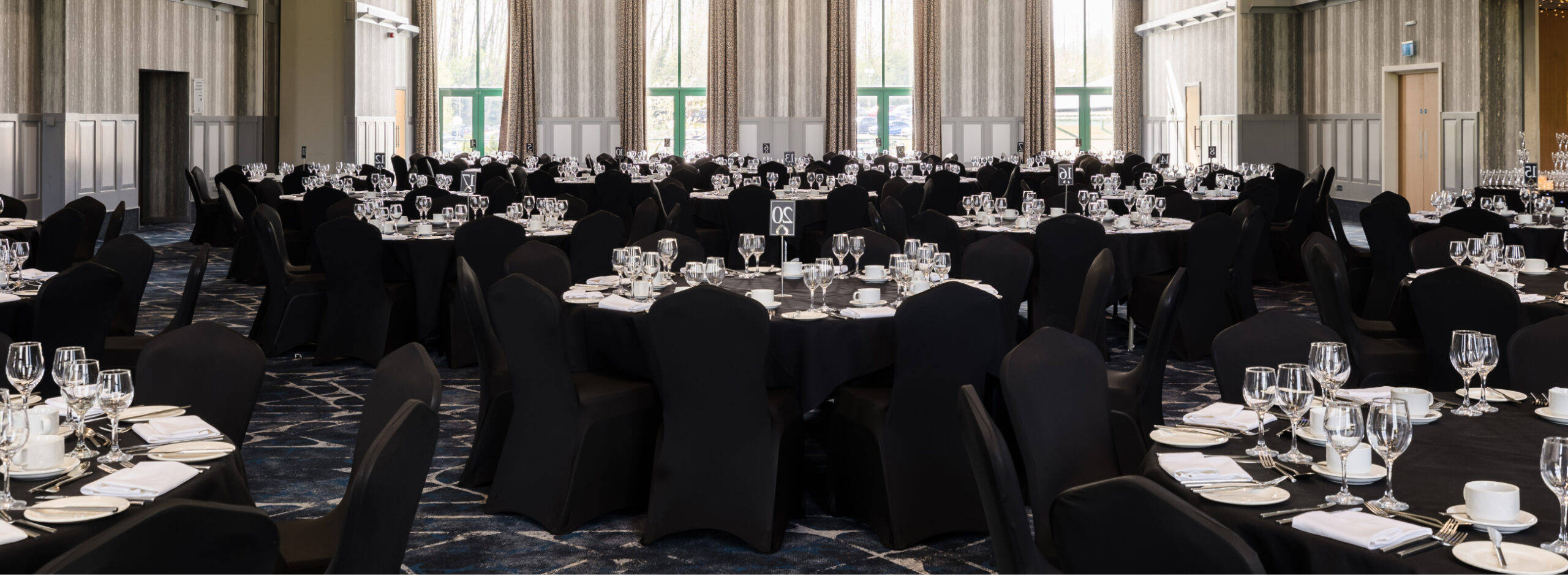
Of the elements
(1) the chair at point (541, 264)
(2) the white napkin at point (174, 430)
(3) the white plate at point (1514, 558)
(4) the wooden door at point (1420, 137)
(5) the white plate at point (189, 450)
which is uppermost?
(4) the wooden door at point (1420, 137)

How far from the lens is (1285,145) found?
793 inches

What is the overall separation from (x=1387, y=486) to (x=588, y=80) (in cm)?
2321

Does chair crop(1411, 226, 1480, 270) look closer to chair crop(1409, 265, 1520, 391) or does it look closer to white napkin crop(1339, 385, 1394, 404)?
chair crop(1409, 265, 1520, 391)

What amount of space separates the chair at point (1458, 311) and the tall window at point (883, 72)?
20.0m

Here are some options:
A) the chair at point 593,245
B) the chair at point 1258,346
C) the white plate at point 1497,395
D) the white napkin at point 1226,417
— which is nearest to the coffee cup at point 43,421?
the white napkin at point 1226,417

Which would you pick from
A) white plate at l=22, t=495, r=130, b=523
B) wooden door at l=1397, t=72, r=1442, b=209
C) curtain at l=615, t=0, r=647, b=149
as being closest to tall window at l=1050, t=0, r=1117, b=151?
curtain at l=615, t=0, r=647, b=149

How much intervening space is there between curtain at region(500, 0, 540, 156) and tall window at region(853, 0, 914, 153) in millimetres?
5879

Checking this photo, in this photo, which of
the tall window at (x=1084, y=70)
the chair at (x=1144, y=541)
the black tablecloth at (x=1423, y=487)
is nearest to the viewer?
the chair at (x=1144, y=541)

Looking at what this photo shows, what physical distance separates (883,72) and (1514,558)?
77.7 ft

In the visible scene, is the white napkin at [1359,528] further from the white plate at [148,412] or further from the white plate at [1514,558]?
the white plate at [148,412]

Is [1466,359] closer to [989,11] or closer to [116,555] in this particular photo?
[116,555]

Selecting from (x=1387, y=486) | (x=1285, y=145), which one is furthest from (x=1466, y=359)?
(x=1285, y=145)

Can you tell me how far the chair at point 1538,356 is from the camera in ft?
13.1

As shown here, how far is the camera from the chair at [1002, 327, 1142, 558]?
11.5 ft
